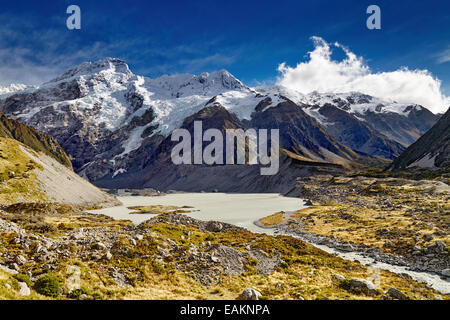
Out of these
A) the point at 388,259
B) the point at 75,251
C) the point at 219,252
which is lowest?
the point at 388,259

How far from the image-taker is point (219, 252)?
2744 centimetres

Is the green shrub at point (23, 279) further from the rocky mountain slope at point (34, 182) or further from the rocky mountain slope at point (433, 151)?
the rocky mountain slope at point (433, 151)

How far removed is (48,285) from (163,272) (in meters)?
8.23

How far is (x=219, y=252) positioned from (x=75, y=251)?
12760 millimetres

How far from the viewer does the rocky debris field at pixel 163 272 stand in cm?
1806

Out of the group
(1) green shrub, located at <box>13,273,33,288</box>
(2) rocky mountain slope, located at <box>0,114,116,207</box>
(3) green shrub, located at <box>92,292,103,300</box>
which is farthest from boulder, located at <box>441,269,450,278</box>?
(2) rocky mountain slope, located at <box>0,114,116,207</box>

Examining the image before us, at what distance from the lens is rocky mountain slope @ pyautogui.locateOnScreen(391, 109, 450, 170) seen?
15304 cm

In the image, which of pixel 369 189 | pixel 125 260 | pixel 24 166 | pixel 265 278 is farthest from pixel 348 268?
pixel 24 166

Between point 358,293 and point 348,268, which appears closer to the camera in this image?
point 358,293

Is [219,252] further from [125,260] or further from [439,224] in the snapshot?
[439,224]

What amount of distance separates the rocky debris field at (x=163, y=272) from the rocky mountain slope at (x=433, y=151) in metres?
153

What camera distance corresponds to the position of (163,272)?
74.0 feet
